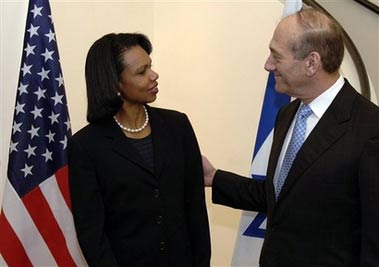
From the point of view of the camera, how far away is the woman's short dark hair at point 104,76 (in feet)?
5.45

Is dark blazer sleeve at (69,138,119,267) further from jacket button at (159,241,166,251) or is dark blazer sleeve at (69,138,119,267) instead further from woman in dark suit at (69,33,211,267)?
jacket button at (159,241,166,251)

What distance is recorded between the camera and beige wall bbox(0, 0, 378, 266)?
8.44ft

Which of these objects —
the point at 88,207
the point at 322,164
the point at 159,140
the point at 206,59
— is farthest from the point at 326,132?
the point at 206,59

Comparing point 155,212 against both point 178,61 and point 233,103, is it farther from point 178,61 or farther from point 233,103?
point 178,61

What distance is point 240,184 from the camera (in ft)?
6.63

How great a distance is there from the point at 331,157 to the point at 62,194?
1.16 meters

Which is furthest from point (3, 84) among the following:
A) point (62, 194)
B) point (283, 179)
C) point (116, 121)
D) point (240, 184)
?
point (283, 179)

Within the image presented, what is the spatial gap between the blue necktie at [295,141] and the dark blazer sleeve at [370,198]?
0.24 m

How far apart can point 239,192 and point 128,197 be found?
517mm

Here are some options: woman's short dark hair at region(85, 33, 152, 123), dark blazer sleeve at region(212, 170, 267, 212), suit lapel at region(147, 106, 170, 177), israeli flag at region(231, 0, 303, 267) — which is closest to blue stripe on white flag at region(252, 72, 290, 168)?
israeli flag at region(231, 0, 303, 267)

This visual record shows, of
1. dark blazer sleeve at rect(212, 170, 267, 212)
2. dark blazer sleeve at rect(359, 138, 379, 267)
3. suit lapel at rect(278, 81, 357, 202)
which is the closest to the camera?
dark blazer sleeve at rect(359, 138, 379, 267)

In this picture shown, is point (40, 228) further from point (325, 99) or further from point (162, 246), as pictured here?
point (325, 99)

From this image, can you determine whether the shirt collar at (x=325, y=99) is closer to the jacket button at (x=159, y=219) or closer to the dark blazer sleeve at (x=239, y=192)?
the dark blazer sleeve at (x=239, y=192)

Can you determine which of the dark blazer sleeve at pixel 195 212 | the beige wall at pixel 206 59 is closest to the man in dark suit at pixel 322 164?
the dark blazer sleeve at pixel 195 212
